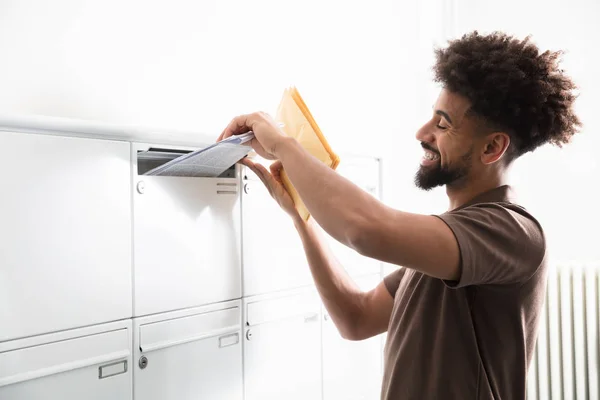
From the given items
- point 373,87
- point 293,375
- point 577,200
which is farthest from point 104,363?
point 577,200

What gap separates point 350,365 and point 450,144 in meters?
1.03

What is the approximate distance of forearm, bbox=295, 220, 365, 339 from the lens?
138cm

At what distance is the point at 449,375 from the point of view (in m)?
1.02

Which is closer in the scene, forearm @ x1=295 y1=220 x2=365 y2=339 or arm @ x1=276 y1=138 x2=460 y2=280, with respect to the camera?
arm @ x1=276 y1=138 x2=460 y2=280

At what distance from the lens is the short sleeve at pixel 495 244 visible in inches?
35.6

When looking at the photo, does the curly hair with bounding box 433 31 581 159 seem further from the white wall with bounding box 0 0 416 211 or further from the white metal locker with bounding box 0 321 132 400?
the white metal locker with bounding box 0 321 132 400

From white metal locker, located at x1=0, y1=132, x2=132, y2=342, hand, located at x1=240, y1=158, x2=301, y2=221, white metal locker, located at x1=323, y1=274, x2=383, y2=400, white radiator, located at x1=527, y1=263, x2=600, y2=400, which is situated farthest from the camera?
white radiator, located at x1=527, y1=263, x2=600, y2=400

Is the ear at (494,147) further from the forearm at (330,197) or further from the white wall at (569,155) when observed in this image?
the white wall at (569,155)

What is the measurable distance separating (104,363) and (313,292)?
0.71 meters

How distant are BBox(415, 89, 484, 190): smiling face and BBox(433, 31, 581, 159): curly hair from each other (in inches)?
0.9

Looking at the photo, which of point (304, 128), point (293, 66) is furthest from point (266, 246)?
point (293, 66)

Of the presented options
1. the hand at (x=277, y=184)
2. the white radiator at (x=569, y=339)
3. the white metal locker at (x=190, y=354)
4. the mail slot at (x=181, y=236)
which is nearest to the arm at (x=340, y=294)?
the hand at (x=277, y=184)

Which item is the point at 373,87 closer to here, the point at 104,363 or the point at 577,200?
the point at 577,200

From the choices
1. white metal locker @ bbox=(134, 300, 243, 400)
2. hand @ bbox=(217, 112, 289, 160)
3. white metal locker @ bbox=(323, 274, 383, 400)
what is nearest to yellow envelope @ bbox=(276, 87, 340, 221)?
hand @ bbox=(217, 112, 289, 160)
